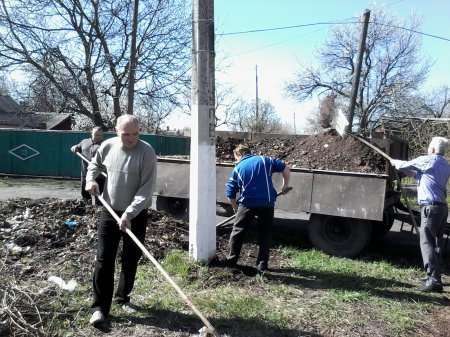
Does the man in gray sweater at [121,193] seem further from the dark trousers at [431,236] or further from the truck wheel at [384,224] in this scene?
the truck wheel at [384,224]

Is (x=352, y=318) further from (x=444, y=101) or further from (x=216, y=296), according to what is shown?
(x=444, y=101)

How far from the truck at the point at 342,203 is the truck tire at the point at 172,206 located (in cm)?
109

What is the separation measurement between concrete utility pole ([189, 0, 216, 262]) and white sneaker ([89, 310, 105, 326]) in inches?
73.0

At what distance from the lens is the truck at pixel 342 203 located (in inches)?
267

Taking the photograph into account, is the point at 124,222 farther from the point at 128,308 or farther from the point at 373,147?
the point at 373,147

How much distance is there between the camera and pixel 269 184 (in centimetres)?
589

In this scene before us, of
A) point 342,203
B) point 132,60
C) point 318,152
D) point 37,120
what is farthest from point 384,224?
point 37,120

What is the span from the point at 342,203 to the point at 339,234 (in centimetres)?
61

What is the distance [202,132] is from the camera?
5887mm

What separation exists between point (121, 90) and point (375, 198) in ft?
53.7

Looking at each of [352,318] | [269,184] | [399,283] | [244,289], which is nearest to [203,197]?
[269,184]

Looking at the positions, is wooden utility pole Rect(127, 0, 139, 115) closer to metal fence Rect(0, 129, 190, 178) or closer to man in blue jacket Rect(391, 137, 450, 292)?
metal fence Rect(0, 129, 190, 178)

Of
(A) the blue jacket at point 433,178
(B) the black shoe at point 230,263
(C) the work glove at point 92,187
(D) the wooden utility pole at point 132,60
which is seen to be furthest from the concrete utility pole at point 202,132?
(D) the wooden utility pole at point 132,60

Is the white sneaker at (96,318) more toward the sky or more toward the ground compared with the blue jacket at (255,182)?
more toward the ground
